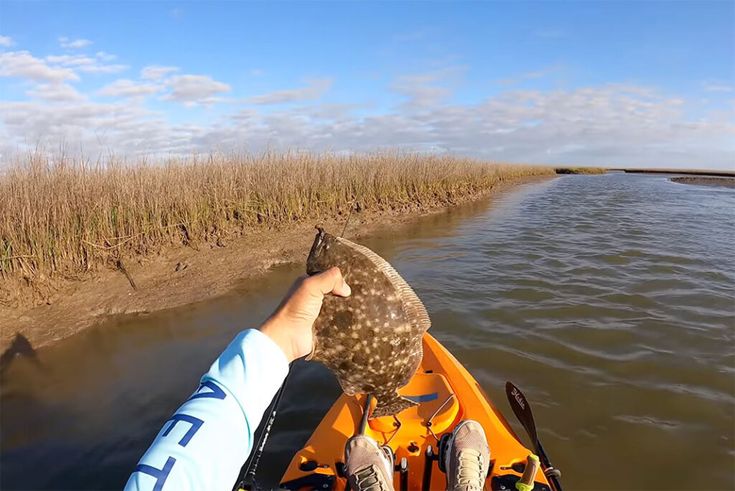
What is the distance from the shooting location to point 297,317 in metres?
1.60

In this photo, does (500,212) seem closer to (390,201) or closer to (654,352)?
(390,201)

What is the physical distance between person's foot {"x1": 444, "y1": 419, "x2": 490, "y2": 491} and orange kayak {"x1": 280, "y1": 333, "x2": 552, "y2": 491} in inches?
8.8

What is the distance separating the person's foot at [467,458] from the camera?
95.6 inches

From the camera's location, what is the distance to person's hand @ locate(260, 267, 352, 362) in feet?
4.96

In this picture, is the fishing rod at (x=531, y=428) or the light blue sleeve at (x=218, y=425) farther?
the fishing rod at (x=531, y=428)

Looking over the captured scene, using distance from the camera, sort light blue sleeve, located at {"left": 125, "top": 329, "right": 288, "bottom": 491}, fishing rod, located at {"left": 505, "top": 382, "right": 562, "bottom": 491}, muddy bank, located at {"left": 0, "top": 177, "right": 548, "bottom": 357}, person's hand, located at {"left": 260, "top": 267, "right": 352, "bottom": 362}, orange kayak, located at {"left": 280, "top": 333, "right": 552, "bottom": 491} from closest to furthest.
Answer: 1. light blue sleeve, located at {"left": 125, "top": 329, "right": 288, "bottom": 491}
2. person's hand, located at {"left": 260, "top": 267, "right": 352, "bottom": 362}
3. fishing rod, located at {"left": 505, "top": 382, "right": 562, "bottom": 491}
4. orange kayak, located at {"left": 280, "top": 333, "right": 552, "bottom": 491}
5. muddy bank, located at {"left": 0, "top": 177, "right": 548, "bottom": 357}

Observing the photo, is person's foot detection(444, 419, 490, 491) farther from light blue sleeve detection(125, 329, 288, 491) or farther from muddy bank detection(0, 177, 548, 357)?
muddy bank detection(0, 177, 548, 357)

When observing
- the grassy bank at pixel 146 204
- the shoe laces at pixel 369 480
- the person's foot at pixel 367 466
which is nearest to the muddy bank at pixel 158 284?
the grassy bank at pixel 146 204

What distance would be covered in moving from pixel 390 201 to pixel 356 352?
41.2 feet

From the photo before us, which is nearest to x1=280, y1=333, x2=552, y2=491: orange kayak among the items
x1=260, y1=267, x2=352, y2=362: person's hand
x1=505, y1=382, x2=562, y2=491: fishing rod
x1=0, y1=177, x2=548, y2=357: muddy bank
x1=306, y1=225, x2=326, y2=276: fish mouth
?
x1=505, y1=382, x2=562, y2=491: fishing rod

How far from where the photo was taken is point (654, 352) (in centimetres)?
519

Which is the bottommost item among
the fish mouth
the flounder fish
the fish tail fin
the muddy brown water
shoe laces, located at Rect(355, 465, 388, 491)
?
the muddy brown water

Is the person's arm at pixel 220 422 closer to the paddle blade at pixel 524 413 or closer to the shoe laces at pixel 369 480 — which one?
the shoe laces at pixel 369 480

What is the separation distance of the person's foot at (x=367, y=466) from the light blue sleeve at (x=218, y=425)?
147 cm
